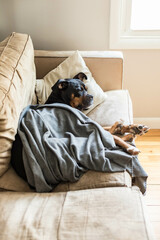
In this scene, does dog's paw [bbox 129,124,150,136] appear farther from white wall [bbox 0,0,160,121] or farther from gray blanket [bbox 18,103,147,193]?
white wall [bbox 0,0,160,121]

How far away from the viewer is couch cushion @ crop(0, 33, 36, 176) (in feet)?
4.22

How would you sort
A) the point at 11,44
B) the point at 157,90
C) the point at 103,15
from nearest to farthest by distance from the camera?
the point at 11,44 → the point at 103,15 → the point at 157,90

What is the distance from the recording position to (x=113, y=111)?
190 centimetres

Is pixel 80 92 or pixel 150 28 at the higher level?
pixel 150 28

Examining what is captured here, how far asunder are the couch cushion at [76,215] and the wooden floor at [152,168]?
0.59m

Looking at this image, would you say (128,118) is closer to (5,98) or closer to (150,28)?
(5,98)

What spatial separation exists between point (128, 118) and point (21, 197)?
923 millimetres

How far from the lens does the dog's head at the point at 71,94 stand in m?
1.86

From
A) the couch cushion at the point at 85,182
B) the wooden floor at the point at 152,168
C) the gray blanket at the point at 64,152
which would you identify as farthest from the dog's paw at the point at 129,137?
the wooden floor at the point at 152,168

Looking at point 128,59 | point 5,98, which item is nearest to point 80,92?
point 5,98

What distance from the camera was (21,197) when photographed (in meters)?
1.26

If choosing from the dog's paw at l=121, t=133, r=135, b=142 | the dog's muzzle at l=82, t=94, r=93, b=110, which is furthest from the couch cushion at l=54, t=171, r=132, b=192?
the dog's muzzle at l=82, t=94, r=93, b=110

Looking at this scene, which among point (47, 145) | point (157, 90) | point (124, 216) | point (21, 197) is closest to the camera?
point (124, 216)

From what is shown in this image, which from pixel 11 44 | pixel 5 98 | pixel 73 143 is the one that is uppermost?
pixel 11 44
